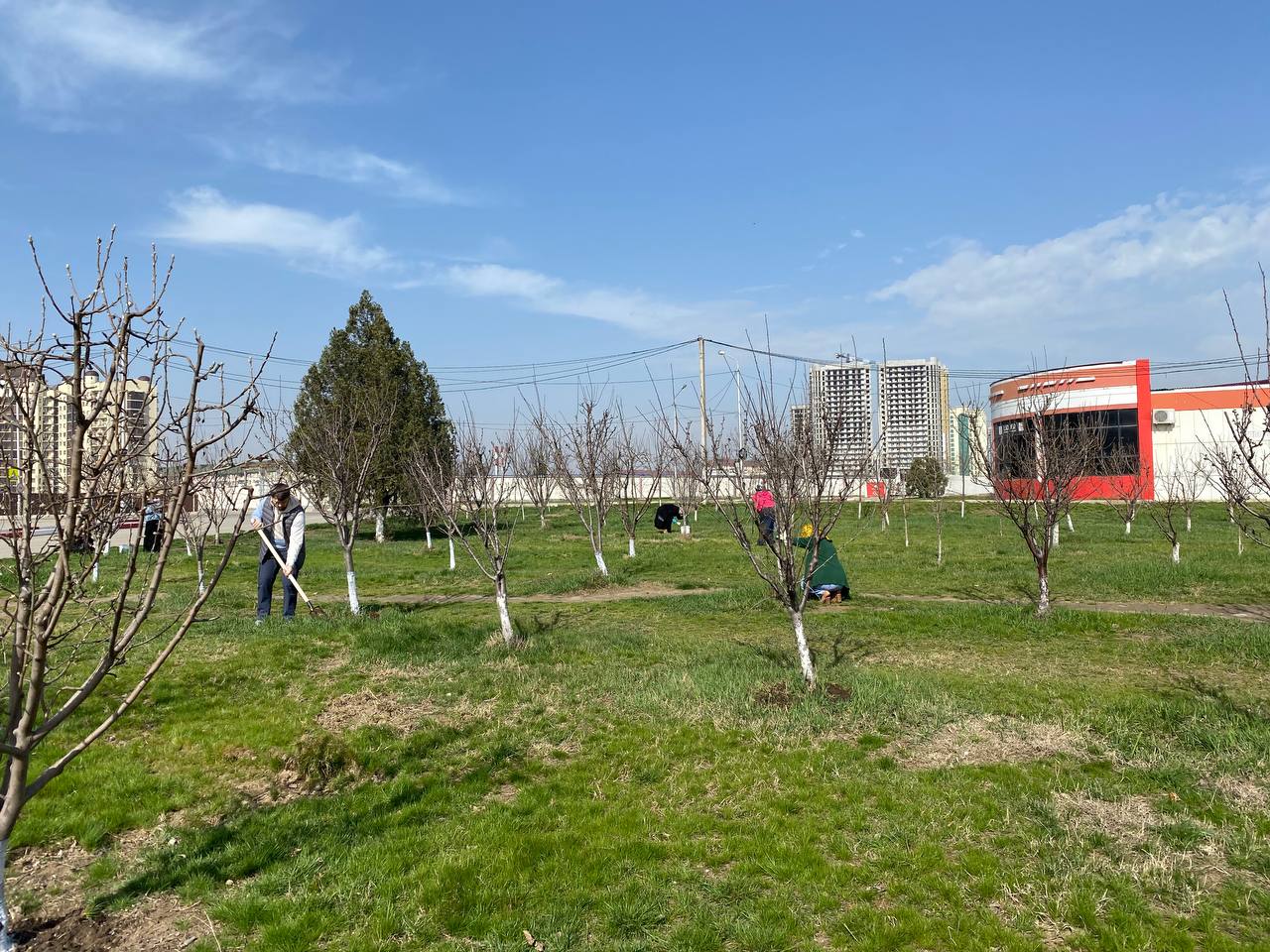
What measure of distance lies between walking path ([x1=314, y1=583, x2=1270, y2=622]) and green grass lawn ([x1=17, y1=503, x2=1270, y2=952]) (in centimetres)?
147

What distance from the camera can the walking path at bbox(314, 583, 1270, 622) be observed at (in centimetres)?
1069

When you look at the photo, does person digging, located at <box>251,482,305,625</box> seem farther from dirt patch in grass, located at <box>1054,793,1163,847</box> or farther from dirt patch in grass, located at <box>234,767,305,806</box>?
dirt patch in grass, located at <box>1054,793,1163,847</box>

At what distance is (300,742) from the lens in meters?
5.62

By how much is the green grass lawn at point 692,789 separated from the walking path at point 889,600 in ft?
4.82

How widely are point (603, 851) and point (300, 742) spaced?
2.68 m

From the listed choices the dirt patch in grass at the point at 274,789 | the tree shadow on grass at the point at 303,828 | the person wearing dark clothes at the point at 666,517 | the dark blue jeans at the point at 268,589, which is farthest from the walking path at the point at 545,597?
the person wearing dark clothes at the point at 666,517

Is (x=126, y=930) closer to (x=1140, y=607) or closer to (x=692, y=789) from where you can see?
(x=692, y=789)

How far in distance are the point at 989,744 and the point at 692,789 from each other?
7.37 ft

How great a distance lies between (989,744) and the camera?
18.3 ft

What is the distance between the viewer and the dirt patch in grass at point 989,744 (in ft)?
17.4

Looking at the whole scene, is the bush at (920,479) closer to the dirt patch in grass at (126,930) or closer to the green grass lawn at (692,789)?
the green grass lawn at (692,789)

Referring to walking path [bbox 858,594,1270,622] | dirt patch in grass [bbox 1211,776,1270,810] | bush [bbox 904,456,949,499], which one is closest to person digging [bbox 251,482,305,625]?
walking path [bbox 858,594,1270,622]

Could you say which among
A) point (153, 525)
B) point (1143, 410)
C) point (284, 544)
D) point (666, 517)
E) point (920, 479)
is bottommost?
point (666, 517)

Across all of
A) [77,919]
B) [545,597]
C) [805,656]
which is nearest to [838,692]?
[805,656]
